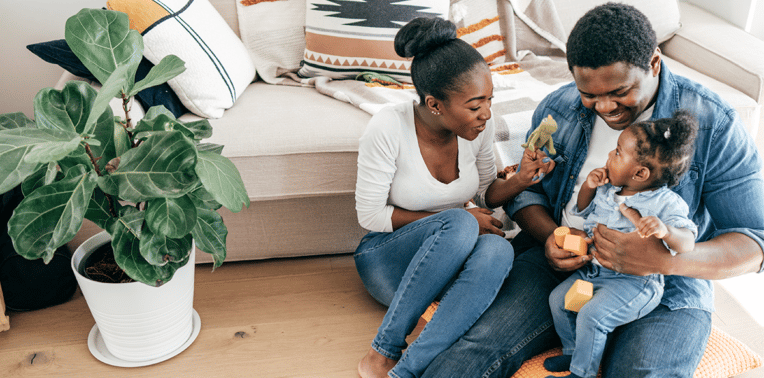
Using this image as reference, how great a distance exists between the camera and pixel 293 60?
6.84ft

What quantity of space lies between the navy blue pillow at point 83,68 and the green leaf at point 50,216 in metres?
0.56

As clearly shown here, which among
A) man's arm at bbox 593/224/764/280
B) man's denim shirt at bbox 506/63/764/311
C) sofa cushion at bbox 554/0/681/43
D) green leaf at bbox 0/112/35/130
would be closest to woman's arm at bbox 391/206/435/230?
man's arm at bbox 593/224/764/280

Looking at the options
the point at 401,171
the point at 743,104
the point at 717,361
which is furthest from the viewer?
the point at 743,104

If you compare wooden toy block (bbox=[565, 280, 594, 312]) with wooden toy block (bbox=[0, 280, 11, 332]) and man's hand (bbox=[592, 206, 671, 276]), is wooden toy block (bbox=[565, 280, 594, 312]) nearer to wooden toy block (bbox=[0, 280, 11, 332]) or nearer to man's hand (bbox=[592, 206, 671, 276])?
man's hand (bbox=[592, 206, 671, 276])

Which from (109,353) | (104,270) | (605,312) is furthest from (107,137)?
(605,312)

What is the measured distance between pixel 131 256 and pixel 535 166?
93 cm

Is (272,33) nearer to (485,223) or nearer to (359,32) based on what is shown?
(359,32)

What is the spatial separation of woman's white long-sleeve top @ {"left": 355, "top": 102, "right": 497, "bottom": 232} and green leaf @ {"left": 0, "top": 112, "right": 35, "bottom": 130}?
743 mm

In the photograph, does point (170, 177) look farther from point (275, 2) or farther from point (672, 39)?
point (672, 39)

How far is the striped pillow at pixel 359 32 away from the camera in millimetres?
1899

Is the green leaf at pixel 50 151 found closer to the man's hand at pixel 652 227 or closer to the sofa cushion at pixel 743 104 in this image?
the man's hand at pixel 652 227

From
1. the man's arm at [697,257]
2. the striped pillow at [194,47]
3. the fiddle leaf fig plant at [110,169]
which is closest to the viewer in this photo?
the fiddle leaf fig plant at [110,169]

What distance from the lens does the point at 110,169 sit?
3.72 ft

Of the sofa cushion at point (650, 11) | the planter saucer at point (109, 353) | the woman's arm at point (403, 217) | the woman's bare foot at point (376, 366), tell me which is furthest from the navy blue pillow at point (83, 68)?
the sofa cushion at point (650, 11)
